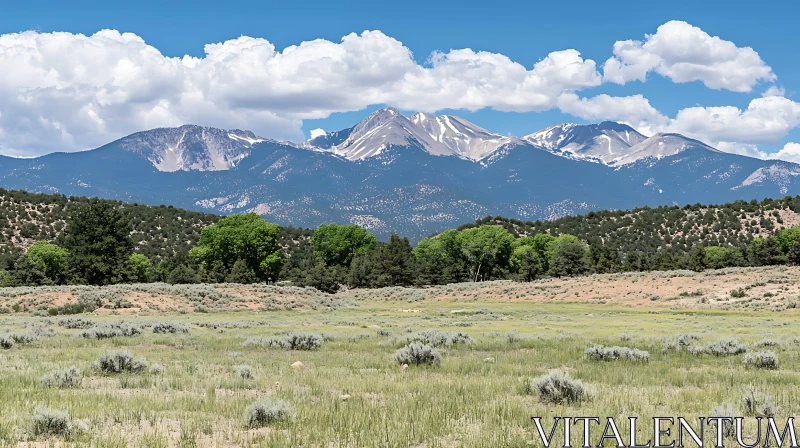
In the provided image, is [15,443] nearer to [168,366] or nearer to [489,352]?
[168,366]

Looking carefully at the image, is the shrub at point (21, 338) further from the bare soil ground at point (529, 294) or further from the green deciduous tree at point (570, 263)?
the green deciduous tree at point (570, 263)

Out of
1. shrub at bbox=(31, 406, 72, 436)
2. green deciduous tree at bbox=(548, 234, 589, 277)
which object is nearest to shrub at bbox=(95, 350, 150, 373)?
shrub at bbox=(31, 406, 72, 436)

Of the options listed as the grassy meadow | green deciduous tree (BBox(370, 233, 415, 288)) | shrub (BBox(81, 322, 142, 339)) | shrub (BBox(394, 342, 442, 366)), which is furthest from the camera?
green deciduous tree (BBox(370, 233, 415, 288))

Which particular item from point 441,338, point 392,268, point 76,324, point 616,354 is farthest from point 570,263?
point 616,354

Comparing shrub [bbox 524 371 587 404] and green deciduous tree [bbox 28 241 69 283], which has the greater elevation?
green deciduous tree [bbox 28 241 69 283]

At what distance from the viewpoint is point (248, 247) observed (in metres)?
88.6

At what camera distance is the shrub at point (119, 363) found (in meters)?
13.2

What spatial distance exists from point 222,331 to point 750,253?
9366 centimetres

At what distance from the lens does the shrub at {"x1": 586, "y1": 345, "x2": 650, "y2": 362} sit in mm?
15867

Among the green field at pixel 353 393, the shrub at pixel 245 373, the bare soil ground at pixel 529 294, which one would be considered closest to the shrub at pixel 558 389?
the green field at pixel 353 393

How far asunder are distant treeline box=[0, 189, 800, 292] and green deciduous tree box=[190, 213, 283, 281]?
0.17 metres

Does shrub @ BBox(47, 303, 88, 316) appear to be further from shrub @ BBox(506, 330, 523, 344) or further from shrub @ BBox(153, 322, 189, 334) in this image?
shrub @ BBox(506, 330, 523, 344)

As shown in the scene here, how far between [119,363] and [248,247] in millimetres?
76961

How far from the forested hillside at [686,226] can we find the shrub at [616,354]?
367ft
